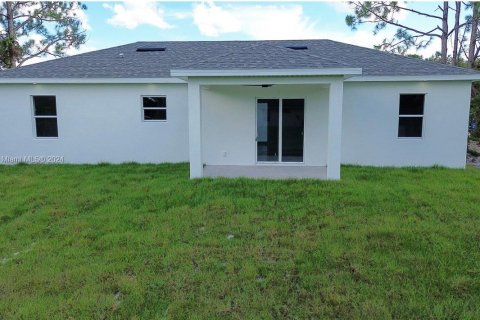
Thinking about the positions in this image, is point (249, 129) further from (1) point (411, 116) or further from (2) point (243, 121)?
(1) point (411, 116)

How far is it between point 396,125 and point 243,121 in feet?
15.9

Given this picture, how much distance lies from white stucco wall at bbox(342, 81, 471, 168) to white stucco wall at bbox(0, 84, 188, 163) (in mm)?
5502

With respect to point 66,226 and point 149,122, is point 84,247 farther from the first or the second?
point 149,122

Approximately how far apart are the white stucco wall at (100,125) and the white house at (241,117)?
0.11 feet

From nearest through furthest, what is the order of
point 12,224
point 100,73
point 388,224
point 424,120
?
point 388,224 → point 12,224 → point 424,120 → point 100,73

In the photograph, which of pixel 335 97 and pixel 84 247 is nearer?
pixel 84 247

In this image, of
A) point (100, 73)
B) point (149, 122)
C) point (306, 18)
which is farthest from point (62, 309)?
point (306, 18)

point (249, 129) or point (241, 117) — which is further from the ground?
point (241, 117)

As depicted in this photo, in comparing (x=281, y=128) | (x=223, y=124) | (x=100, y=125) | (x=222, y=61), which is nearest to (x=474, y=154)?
(x=281, y=128)

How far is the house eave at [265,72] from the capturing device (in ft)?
24.8

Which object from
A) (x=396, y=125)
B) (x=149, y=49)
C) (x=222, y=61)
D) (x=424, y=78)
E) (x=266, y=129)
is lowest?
(x=266, y=129)

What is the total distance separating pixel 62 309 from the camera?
3.34m

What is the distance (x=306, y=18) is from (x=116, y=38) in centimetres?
1349

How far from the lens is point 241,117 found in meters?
10.6
